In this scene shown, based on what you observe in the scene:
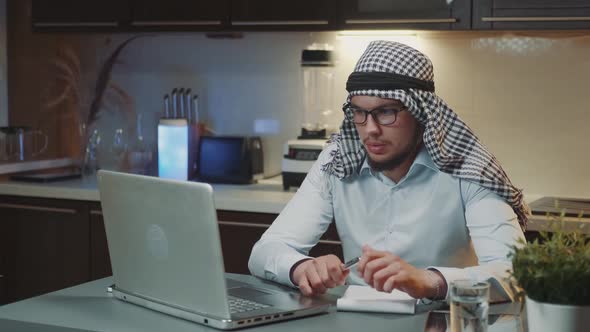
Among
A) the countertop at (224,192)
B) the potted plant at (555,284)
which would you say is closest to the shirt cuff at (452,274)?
the potted plant at (555,284)

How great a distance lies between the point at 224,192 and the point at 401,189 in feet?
4.59

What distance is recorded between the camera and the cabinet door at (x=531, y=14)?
11.1ft

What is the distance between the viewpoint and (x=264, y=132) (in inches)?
168

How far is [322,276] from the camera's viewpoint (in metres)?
2.11

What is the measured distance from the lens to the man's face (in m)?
2.44

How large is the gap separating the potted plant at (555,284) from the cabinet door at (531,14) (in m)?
2.03

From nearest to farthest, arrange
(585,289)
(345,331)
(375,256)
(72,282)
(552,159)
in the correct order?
(585,289)
(345,331)
(375,256)
(552,159)
(72,282)

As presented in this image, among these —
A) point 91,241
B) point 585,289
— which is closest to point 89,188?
point 91,241

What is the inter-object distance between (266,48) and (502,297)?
2.35 meters

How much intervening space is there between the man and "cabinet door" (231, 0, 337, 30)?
122 centimetres

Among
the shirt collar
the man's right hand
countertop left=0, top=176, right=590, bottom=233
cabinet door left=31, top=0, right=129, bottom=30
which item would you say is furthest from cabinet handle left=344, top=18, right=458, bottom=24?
the man's right hand

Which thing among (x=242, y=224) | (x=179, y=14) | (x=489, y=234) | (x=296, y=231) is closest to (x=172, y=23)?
(x=179, y=14)

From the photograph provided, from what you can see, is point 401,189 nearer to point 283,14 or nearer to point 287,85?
point 283,14

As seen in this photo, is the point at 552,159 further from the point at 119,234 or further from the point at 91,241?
the point at 119,234
